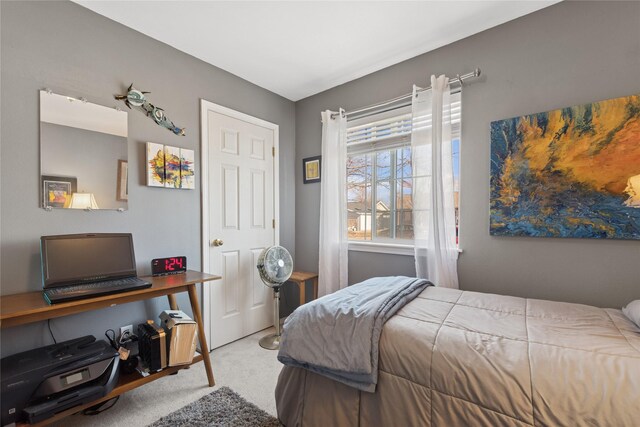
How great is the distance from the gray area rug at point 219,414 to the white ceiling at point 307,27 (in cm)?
258

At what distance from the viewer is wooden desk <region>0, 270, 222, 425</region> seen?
133 centimetres

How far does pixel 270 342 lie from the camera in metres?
2.66

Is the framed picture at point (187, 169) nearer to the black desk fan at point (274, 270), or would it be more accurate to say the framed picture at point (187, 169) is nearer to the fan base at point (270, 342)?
the black desk fan at point (274, 270)

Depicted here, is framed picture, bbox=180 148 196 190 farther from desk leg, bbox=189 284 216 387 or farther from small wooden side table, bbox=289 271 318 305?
small wooden side table, bbox=289 271 318 305

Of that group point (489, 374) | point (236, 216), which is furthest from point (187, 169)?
point (489, 374)

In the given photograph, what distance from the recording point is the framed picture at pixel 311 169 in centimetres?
319

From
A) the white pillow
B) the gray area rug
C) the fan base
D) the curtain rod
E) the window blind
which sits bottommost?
the fan base

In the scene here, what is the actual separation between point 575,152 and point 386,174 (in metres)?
1.40

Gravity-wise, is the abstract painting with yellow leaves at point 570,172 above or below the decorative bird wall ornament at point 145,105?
below

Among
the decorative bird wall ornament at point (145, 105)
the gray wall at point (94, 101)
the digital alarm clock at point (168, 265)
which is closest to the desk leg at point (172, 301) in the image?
the gray wall at point (94, 101)

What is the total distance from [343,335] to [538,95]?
2.06 metres

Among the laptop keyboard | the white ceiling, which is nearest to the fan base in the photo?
the laptop keyboard

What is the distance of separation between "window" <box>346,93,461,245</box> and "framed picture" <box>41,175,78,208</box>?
88.7 inches

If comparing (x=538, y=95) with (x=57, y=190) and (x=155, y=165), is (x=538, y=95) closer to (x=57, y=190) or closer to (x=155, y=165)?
(x=155, y=165)
